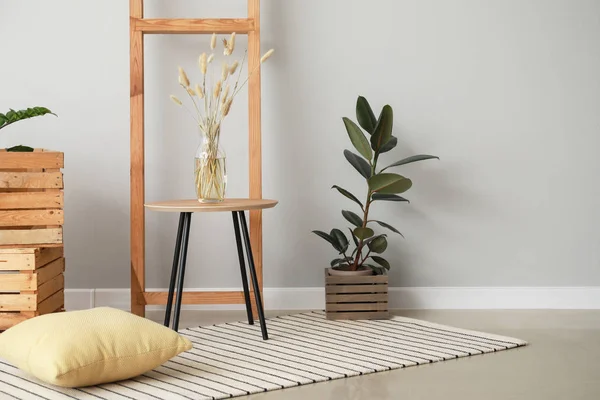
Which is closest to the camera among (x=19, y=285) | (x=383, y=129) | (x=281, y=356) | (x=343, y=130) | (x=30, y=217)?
(x=281, y=356)

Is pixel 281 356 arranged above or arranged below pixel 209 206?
below

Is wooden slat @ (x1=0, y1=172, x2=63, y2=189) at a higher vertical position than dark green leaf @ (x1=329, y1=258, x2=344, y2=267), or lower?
higher

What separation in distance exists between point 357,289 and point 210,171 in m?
0.77

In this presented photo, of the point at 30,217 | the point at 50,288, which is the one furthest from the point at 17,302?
the point at 30,217

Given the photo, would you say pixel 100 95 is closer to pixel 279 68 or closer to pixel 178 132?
pixel 178 132

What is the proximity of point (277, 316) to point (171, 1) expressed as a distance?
1.42 meters

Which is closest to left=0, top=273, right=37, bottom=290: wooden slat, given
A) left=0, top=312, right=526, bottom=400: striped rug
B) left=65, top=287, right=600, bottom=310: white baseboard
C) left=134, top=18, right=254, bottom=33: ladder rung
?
left=0, top=312, right=526, bottom=400: striped rug

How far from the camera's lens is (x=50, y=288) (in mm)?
2943

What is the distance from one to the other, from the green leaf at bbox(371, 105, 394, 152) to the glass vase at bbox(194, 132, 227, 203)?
0.64 m

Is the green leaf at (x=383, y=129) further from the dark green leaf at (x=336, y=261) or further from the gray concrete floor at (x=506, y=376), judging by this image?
the gray concrete floor at (x=506, y=376)

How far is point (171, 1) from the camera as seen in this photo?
3.38m

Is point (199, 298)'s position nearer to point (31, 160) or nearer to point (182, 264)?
point (182, 264)

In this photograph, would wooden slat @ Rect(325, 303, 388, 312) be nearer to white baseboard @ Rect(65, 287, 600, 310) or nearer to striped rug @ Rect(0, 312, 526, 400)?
striped rug @ Rect(0, 312, 526, 400)

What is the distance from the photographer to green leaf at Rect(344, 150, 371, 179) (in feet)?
10.5
